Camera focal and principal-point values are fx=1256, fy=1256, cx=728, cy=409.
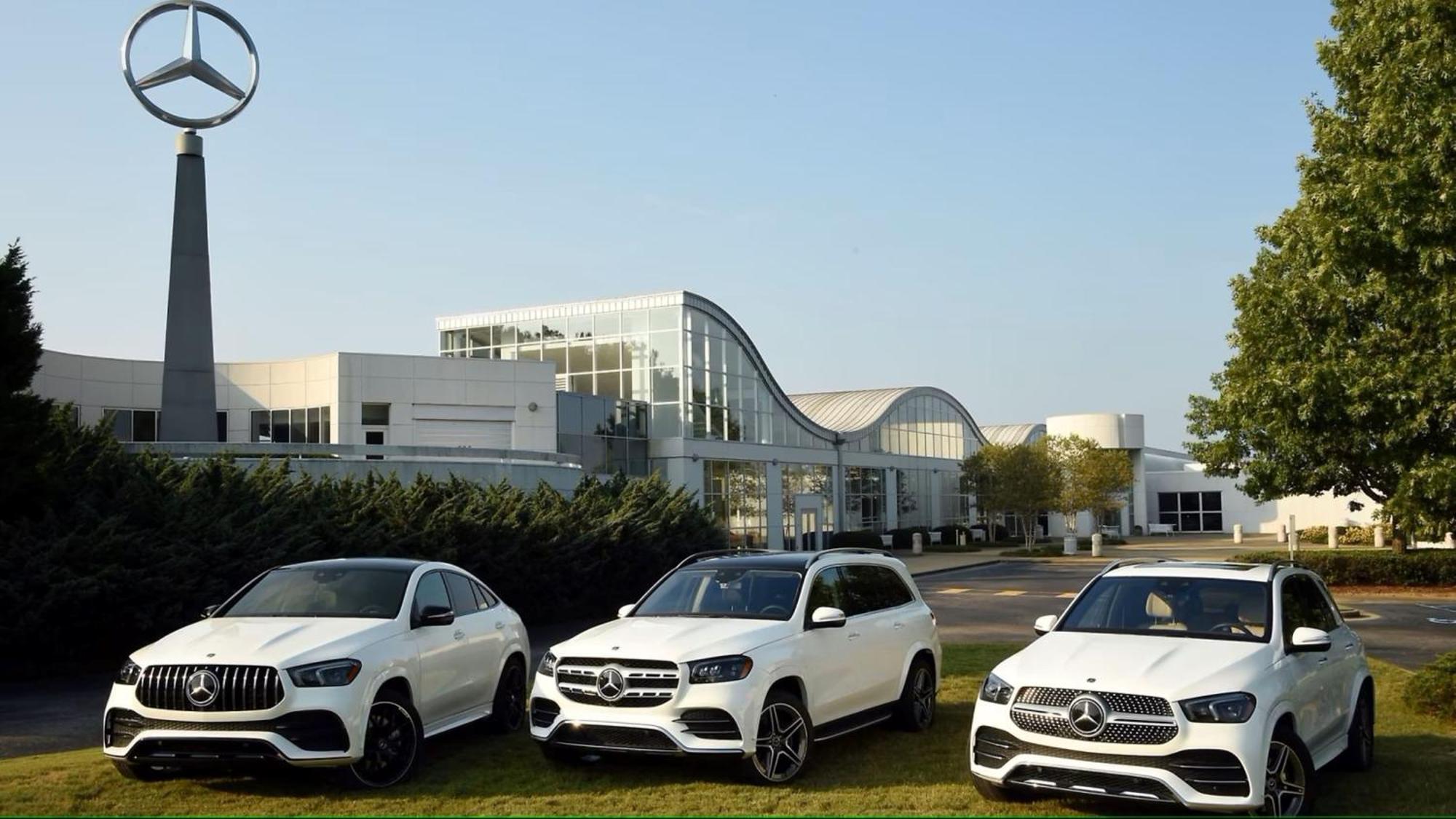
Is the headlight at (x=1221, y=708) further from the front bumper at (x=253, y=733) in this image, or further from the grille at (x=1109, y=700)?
the front bumper at (x=253, y=733)

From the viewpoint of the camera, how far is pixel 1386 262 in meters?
13.3

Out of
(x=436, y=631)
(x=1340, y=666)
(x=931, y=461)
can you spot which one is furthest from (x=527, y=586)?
(x=931, y=461)

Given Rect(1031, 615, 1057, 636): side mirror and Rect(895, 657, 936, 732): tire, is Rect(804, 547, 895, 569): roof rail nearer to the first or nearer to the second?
Rect(895, 657, 936, 732): tire

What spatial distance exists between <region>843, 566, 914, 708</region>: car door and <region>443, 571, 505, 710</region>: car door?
3.07 metres

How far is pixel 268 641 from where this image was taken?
8758mm

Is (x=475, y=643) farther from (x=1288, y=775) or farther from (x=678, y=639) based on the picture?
(x=1288, y=775)

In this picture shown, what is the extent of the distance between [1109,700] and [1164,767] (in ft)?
1.59

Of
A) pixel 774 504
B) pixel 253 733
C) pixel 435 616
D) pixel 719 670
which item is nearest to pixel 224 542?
pixel 435 616

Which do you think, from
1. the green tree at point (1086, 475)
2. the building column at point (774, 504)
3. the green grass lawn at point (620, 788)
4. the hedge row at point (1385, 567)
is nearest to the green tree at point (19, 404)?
the green grass lawn at point (620, 788)

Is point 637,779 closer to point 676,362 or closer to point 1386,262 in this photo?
point 1386,262

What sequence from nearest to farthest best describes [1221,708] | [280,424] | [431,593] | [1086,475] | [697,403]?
[1221,708]
[431,593]
[280,424]
[697,403]
[1086,475]

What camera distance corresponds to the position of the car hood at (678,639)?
8.65 meters

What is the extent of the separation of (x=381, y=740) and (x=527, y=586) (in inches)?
453

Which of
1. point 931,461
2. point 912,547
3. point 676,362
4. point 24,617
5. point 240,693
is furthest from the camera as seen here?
point 931,461
